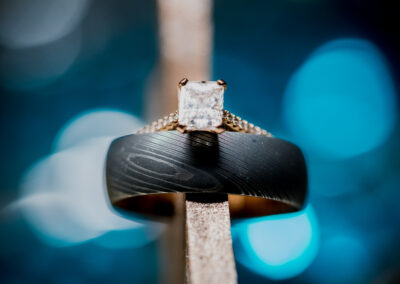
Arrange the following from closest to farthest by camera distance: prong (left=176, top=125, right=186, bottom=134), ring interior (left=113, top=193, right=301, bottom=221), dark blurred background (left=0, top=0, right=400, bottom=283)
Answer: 1. prong (left=176, top=125, right=186, bottom=134)
2. ring interior (left=113, top=193, right=301, bottom=221)
3. dark blurred background (left=0, top=0, right=400, bottom=283)

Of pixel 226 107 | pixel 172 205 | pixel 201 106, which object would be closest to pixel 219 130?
pixel 201 106

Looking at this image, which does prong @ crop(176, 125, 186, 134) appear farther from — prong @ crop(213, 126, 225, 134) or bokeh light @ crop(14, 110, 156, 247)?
bokeh light @ crop(14, 110, 156, 247)

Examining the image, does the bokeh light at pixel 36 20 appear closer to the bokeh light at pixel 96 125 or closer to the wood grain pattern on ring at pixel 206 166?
the bokeh light at pixel 96 125

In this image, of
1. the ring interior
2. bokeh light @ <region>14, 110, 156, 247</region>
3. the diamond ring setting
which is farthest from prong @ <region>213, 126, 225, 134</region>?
bokeh light @ <region>14, 110, 156, 247</region>

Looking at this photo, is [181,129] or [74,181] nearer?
[181,129]

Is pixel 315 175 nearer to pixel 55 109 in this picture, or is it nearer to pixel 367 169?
pixel 367 169

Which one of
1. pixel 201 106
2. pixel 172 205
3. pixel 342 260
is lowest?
pixel 342 260

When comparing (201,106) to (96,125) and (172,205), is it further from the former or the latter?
(96,125)

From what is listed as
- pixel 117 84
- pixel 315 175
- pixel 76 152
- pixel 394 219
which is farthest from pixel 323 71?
pixel 76 152
